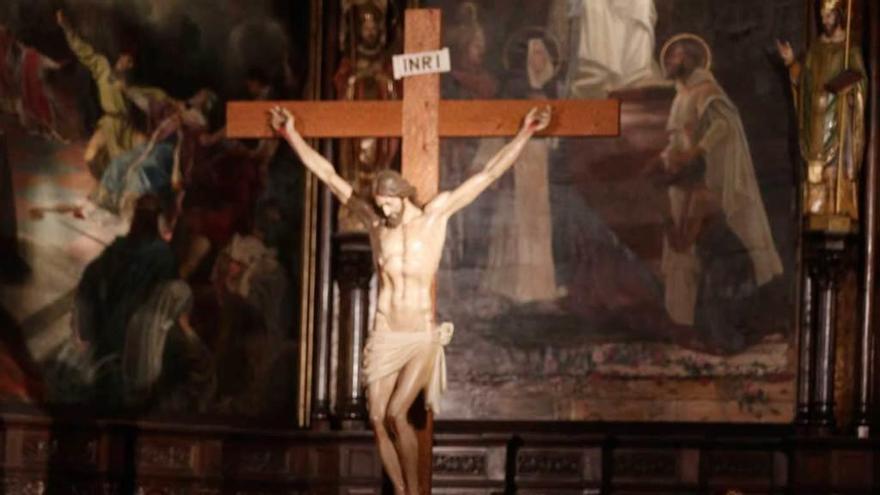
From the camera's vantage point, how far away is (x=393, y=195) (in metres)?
12.0

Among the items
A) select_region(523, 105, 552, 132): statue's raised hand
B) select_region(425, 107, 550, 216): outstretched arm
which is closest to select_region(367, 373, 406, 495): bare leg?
select_region(425, 107, 550, 216): outstretched arm

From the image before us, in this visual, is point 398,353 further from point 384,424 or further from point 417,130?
point 417,130

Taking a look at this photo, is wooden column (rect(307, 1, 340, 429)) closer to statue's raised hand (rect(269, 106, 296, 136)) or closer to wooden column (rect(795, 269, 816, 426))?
wooden column (rect(795, 269, 816, 426))

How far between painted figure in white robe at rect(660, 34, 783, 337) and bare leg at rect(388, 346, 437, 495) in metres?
5.10

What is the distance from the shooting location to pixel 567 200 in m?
16.9

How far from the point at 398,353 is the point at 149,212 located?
195 inches

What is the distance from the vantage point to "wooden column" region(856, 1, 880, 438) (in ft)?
52.7

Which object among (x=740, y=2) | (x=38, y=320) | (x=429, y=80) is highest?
(x=740, y=2)

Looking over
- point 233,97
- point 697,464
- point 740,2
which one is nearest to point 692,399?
point 697,464

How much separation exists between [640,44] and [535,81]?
0.86 m

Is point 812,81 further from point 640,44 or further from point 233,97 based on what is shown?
point 233,97

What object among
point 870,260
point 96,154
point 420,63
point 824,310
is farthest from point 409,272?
point 870,260

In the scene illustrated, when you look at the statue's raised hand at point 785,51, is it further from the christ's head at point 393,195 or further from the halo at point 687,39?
the christ's head at point 393,195

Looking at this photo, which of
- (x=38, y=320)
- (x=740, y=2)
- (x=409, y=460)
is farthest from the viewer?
(x=740, y=2)
